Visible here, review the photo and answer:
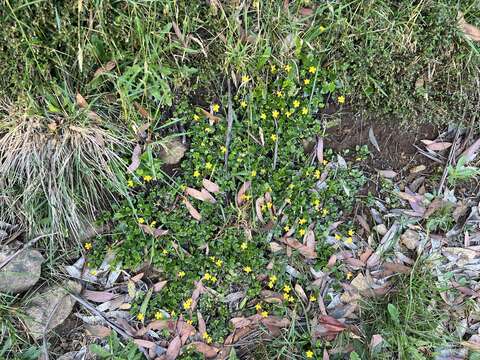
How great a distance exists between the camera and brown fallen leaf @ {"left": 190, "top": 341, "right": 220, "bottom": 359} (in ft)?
8.09

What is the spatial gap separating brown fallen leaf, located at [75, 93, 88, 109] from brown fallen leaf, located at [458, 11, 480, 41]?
2.01 metres

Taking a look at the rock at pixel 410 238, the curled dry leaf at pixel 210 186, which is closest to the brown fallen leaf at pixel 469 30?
the rock at pixel 410 238

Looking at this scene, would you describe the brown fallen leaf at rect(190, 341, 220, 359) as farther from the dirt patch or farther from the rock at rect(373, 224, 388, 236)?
the dirt patch

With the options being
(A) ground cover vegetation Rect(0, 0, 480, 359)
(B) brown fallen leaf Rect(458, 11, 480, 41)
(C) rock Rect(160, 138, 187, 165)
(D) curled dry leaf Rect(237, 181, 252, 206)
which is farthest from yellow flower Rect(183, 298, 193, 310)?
(B) brown fallen leaf Rect(458, 11, 480, 41)

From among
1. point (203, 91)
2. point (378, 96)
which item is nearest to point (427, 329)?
point (378, 96)

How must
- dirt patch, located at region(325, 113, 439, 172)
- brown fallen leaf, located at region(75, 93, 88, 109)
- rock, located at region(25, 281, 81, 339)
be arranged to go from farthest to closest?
dirt patch, located at region(325, 113, 439, 172), rock, located at region(25, 281, 81, 339), brown fallen leaf, located at region(75, 93, 88, 109)

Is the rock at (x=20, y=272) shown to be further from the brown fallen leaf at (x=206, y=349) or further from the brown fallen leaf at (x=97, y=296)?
the brown fallen leaf at (x=206, y=349)

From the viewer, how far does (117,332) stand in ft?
8.08

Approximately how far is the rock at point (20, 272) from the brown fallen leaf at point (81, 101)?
0.81 meters

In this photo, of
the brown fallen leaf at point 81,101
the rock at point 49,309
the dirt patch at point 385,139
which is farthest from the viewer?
the dirt patch at point 385,139

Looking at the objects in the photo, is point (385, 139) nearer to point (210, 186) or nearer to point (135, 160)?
point (210, 186)

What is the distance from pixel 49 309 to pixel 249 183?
1269 mm

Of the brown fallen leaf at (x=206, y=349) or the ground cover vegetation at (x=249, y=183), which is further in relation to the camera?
the brown fallen leaf at (x=206, y=349)

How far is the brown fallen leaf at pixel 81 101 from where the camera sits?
2.27 metres
